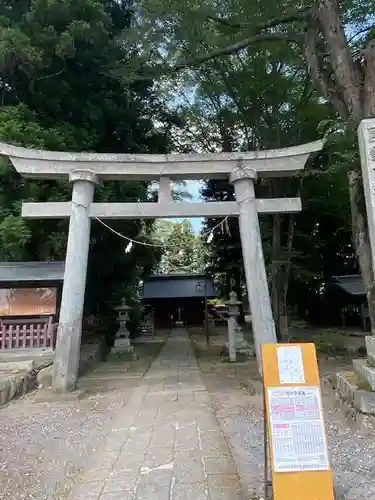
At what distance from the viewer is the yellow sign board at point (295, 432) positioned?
8.48 feet

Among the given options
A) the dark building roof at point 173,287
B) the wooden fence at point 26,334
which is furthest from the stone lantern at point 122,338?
the dark building roof at point 173,287

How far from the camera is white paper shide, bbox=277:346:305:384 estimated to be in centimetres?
274

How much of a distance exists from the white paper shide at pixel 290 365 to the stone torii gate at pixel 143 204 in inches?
178

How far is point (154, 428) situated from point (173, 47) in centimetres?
944

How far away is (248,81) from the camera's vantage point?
11758 mm

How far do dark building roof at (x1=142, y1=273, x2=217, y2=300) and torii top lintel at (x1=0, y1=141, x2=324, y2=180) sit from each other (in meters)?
17.5

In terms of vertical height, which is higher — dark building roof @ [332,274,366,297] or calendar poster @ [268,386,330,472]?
dark building roof @ [332,274,366,297]

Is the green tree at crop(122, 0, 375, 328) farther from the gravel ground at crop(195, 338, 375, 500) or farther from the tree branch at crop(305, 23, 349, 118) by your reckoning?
the gravel ground at crop(195, 338, 375, 500)

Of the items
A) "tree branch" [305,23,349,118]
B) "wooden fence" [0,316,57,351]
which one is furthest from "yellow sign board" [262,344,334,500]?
"wooden fence" [0,316,57,351]

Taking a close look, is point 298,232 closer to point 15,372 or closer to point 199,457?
point 15,372

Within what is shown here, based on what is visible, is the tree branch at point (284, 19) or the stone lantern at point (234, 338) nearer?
the tree branch at point (284, 19)

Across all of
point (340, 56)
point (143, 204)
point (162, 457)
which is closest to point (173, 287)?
point (143, 204)

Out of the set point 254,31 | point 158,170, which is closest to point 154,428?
point 158,170

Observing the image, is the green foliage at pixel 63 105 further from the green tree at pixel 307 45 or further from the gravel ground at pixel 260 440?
the gravel ground at pixel 260 440
